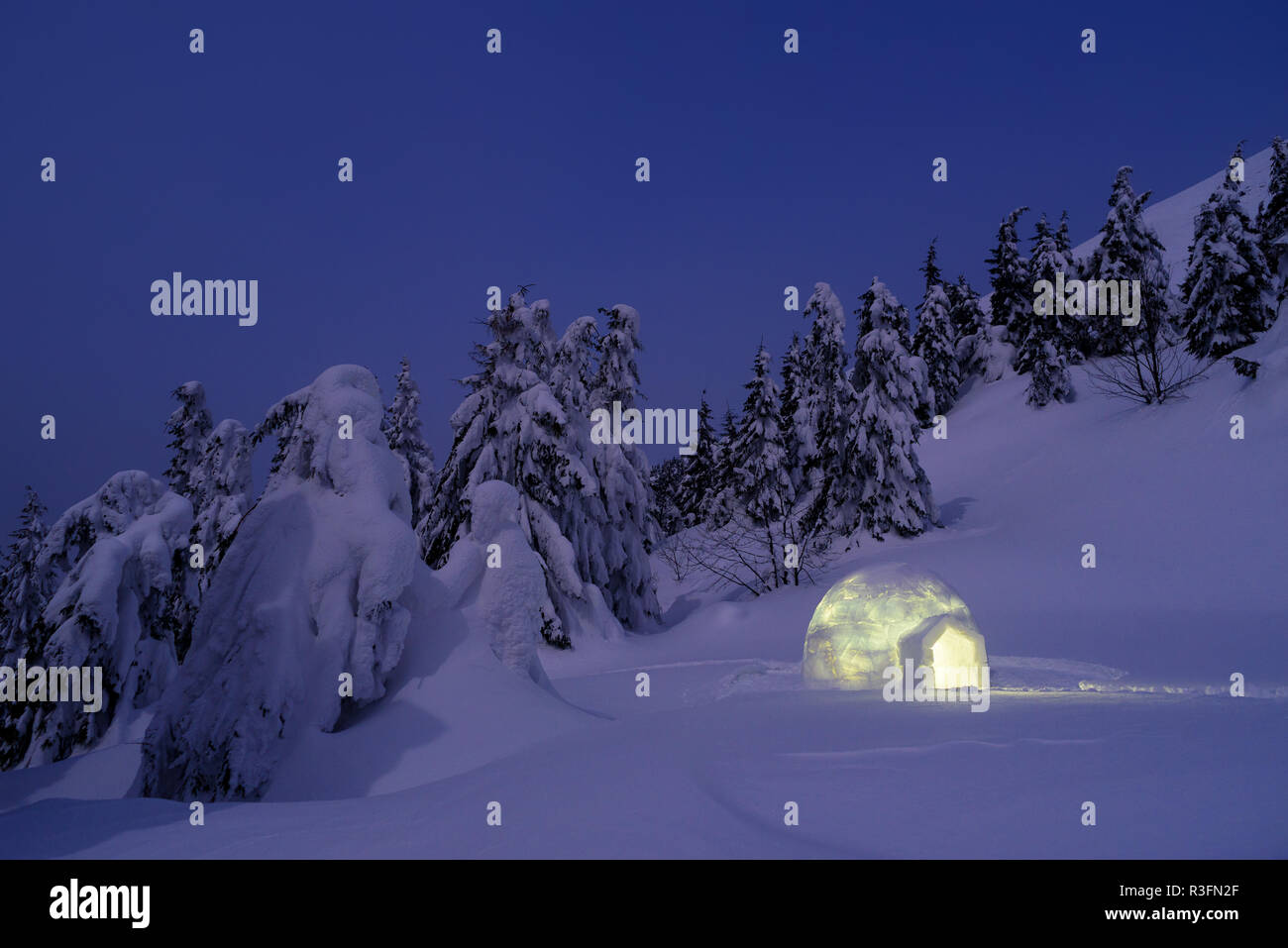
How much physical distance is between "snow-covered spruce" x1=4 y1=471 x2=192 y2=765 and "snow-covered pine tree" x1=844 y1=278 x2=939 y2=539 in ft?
67.6

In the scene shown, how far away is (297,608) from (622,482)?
56.0ft

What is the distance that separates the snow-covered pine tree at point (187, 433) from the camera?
24.3 m

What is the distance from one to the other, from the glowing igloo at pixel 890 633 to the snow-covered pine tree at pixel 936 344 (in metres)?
37.7

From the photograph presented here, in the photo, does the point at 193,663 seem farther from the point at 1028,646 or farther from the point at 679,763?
the point at 1028,646

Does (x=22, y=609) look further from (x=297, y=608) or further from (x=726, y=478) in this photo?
(x=726, y=478)

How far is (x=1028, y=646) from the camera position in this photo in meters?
14.5

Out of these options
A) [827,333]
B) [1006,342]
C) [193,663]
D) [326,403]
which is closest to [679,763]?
[193,663]

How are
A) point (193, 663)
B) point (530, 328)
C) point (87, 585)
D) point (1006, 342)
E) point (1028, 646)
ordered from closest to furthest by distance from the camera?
1. point (193, 663)
2. point (87, 585)
3. point (1028, 646)
4. point (530, 328)
5. point (1006, 342)

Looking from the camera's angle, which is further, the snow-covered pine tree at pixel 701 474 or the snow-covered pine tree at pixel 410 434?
the snow-covered pine tree at pixel 701 474

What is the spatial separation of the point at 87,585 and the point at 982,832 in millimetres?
14489

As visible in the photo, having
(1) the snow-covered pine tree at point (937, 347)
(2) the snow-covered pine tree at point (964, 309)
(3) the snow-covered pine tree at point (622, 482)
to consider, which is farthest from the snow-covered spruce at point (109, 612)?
(2) the snow-covered pine tree at point (964, 309)

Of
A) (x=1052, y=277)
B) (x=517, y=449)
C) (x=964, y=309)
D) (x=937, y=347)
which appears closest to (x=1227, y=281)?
(x=1052, y=277)

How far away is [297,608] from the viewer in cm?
826

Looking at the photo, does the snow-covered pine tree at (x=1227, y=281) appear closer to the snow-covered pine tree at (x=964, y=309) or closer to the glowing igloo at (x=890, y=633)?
the snow-covered pine tree at (x=964, y=309)
